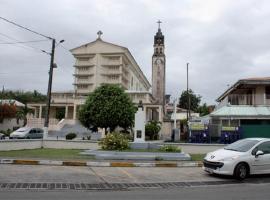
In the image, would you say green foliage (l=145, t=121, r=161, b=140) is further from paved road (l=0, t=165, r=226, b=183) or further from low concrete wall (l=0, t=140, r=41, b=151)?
paved road (l=0, t=165, r=226, b=183)

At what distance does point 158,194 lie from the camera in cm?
1144

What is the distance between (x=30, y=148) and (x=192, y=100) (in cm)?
8787

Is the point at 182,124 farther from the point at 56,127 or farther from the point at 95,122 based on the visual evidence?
the point at 95,122

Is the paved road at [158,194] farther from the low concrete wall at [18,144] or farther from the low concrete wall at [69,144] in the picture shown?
the low concrete wall at [69,144]

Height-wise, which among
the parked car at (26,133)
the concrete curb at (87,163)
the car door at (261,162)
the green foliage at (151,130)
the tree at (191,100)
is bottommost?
the concrete curb at (87,163)

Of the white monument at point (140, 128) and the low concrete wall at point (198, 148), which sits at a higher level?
the white monument at point (140, 128)

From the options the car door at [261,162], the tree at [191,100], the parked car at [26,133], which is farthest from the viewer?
the tree at [191,100]

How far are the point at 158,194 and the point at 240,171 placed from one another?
4.91 metres

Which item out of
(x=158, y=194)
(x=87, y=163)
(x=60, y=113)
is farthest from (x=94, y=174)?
(x=60, y=113)

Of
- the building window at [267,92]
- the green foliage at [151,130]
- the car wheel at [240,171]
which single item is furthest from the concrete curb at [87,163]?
the green foliage at [151,130]

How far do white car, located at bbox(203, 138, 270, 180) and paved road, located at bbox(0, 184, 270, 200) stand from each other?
2449 millimetres

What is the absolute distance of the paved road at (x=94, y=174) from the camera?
46.2 ft

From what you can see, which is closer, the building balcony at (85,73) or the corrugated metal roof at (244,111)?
the corrugated metal roof at (244,111)

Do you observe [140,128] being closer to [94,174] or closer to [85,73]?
[94,174]
